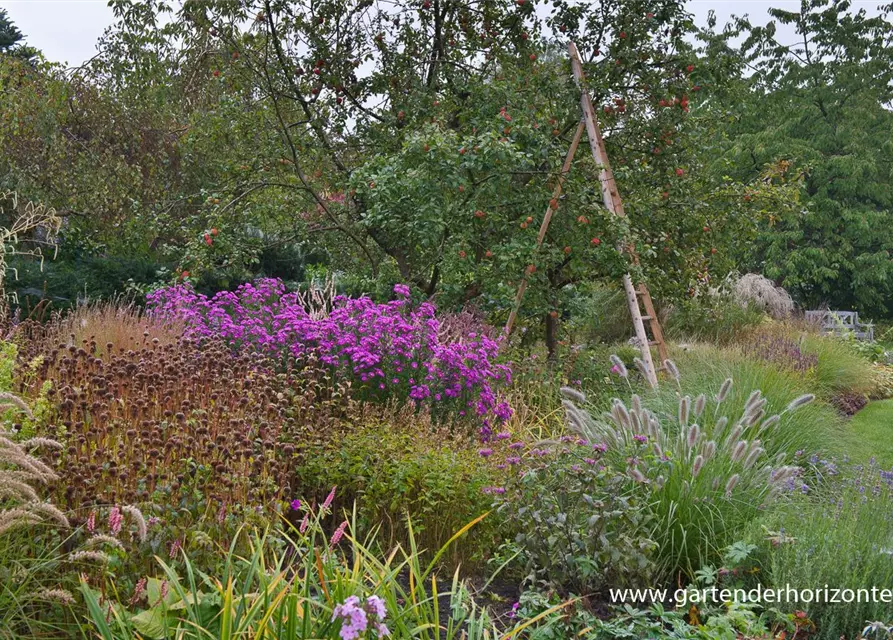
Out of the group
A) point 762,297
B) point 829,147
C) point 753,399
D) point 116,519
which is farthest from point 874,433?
point 829,147

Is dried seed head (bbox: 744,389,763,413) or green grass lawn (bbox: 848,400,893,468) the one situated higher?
dried seed head (bbox: 744,389,763,413)

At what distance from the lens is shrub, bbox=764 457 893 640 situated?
2896mm

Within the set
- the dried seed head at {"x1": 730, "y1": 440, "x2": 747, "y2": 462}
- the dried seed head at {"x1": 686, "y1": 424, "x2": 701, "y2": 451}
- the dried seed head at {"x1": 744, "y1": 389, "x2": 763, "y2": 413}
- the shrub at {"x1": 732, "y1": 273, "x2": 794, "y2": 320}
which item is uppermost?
→ the shrub at {"x1": 732, "y1": 273, "x2": 794, "y2": 320}

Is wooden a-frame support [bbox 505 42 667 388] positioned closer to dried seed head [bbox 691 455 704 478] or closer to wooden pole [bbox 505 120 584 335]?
wooden pole [bbox 505 120 584 335]

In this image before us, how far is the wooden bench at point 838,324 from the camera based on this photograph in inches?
537

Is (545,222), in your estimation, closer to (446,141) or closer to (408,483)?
(446,141)

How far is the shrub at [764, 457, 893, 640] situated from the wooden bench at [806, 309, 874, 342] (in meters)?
9.70

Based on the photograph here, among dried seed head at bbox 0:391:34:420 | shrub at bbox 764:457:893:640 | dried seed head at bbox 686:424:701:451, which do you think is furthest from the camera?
dried seed head at bbox 686:424:701:451

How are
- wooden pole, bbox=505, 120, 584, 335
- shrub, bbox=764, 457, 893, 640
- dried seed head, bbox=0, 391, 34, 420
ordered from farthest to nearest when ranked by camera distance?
wooden pole, bbox=505, 120, 584, 335 → shrub, bbox=764, 457, 893, 640 → dried seed head, bbox=0, 391, 34, 420

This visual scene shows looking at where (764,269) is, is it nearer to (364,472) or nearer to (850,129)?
(850,129)

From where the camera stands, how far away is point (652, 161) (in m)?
8.76

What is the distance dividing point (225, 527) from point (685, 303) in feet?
23.6

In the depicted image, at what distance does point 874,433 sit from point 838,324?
811 cm

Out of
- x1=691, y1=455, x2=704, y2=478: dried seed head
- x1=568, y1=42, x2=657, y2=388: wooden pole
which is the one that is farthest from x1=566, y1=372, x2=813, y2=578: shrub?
x1=568, y1=42, x2=657, y2=388: wooden pole
